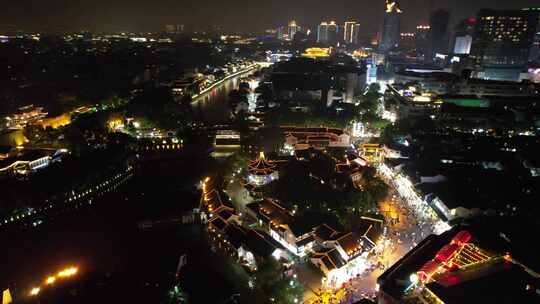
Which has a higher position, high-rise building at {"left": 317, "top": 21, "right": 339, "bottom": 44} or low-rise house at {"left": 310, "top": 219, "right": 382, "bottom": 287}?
high-rise building at {"left": 317, "top": 21, "right": 339, "bottom": 44}

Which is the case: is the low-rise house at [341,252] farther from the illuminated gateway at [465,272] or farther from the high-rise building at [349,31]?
the high-rise building at [349,31]

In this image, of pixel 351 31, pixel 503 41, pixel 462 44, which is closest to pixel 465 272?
pixel 503 41

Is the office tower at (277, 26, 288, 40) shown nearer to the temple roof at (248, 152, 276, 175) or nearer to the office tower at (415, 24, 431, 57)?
the office tower at (415, 24, 431, 57)

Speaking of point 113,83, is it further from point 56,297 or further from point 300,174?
point 56,297

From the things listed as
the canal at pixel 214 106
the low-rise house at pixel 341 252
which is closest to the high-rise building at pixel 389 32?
the canal at pixel 214 106

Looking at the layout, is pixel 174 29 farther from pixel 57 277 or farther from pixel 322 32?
pixel 57 277

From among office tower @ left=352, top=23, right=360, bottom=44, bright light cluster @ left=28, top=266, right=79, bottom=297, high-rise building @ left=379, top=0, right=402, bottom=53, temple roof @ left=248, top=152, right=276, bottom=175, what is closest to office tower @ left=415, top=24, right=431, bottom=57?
high-rise building @ left=379, top=0, right=402, bottom=53

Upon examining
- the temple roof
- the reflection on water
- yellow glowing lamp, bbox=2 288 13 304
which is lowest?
the reflection on water
